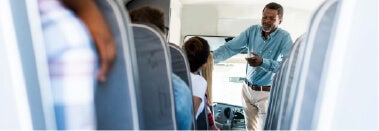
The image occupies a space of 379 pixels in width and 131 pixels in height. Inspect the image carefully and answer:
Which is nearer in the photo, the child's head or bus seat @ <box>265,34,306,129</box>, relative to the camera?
bus seat @ <box>265,34,306,129</box>

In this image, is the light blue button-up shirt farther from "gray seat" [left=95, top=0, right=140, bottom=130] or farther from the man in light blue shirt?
"gray seat" [left=95, top=0, right=140, bottom=130]

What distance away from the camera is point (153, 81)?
3.23 feet

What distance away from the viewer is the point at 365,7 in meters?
0.88

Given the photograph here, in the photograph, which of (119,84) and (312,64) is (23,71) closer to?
(119,84)

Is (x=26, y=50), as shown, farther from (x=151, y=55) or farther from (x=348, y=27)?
(x=348, y=27)

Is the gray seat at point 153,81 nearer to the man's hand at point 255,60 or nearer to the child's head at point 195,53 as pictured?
the child's head at point 195,53

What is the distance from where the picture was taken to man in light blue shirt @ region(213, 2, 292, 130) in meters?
2.17

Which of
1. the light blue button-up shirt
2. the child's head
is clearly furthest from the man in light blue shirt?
the child's head

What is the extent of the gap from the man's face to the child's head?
0.78 meters

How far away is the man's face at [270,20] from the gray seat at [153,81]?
4.26 feet

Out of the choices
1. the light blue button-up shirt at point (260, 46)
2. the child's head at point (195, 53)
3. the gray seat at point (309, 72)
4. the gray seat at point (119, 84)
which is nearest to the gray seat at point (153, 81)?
the gray seat at point (119, 84)

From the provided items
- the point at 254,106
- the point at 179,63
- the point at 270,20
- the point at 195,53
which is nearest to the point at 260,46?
the point at 270,20

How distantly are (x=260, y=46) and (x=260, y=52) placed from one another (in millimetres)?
42

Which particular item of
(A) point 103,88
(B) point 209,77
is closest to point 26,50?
(A) point 103,88
